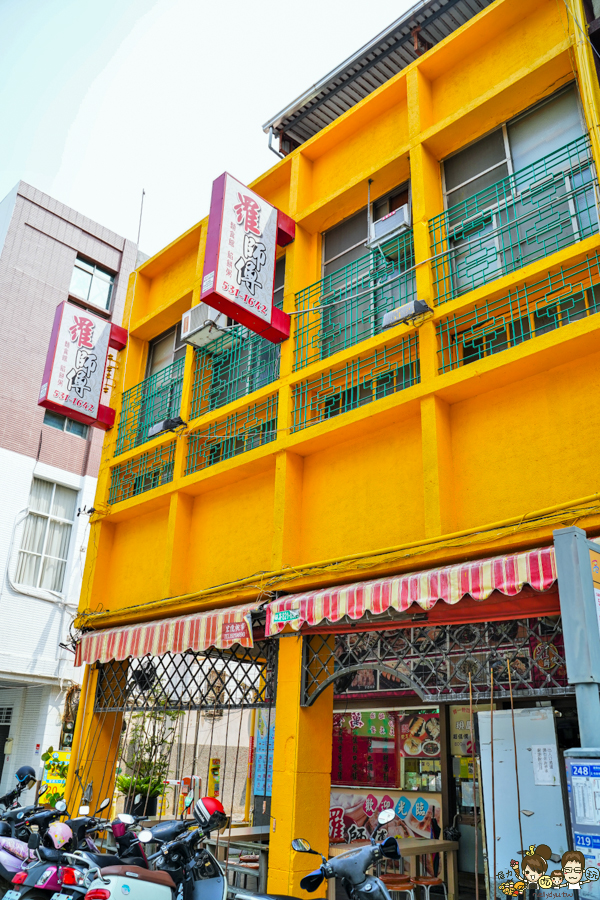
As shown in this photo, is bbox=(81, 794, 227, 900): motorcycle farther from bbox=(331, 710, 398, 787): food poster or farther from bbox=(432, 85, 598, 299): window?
bbox=(432, 85, 598, 299): window

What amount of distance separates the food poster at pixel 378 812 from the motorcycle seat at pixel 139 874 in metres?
4.53

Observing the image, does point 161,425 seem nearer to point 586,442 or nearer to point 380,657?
point 380,657

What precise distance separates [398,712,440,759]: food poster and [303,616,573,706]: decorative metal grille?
201 cm

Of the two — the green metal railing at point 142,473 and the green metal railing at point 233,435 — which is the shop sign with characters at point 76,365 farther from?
the green metal railing at point 233,435

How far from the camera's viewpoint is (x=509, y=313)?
8.12 metres

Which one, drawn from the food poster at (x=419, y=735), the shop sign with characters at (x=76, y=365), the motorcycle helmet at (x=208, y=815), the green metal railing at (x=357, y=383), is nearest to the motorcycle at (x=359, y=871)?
the motorcycle helmet at (x=208, y=815)

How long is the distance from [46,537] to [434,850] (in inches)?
574

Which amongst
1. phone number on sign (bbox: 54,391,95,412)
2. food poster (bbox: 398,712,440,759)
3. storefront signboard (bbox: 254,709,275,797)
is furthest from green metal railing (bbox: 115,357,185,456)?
food poster (bbox: 398,712,440,759)

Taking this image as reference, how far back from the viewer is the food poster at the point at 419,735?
11070mm

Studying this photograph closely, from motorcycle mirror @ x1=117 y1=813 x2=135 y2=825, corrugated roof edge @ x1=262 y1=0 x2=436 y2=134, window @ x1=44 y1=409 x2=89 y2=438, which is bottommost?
motorcycle mirror @ x1=117 y1=813 x2=135 y2=825

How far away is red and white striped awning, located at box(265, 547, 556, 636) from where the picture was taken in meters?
6.24

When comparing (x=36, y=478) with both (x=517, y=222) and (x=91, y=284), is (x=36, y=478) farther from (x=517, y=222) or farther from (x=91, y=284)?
(x=517, y=222)

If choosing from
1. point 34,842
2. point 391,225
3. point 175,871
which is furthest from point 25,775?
point 391,225

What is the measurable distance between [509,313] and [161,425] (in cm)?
635
